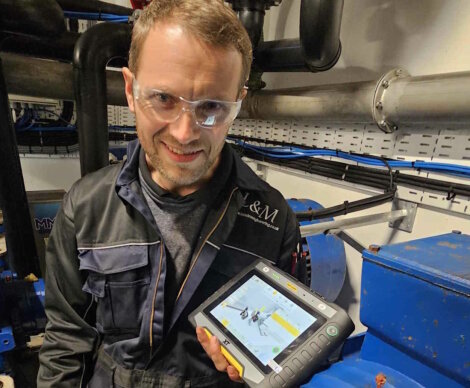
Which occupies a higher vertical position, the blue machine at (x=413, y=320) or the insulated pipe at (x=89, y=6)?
the insulated pipe at (x=89, y=6)

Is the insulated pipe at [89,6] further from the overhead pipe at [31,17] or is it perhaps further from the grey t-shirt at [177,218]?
the grey t-shirt at [177,218]

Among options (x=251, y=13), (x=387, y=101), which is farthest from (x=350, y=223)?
(x=251, y=13)

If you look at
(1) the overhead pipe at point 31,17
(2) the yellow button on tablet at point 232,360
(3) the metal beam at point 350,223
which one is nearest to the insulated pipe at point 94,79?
(1) the overhead pipe at point 31,17

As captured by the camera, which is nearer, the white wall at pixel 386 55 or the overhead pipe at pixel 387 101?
the overhead pipe at pixel 387 101

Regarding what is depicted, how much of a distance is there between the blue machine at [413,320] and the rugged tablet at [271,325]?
8 centimetres

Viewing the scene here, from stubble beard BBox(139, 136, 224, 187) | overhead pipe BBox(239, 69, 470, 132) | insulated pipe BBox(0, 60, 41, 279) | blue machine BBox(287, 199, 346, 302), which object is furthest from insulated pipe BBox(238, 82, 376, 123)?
insulated pipe BBox(0, 60, 41, 279)

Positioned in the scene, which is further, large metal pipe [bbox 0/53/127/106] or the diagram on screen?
large metal pipe [bbox 0/53/127/106]

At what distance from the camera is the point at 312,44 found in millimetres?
1396

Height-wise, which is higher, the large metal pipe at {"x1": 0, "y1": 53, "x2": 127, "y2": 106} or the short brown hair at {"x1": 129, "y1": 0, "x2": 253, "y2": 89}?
the short brown hair at {"x1": 129, "y1": 0, "x2": 253, "y2": 89}

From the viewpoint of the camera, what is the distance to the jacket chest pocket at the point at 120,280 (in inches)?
27.8

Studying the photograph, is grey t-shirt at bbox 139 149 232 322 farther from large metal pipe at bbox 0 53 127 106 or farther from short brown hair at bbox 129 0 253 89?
large metal pipe at bbox 0 53 127 106

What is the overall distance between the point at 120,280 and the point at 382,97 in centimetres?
135

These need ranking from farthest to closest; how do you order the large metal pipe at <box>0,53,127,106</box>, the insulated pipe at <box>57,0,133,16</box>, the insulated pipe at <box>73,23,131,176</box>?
the insulated pipe at <box>57,0,133,16</box>
the large metal pipe at <box>0,53,127,106</box>
the insulated pipe at <box>73,23,131,176</box>

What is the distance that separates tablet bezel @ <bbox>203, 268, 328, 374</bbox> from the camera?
59cm
